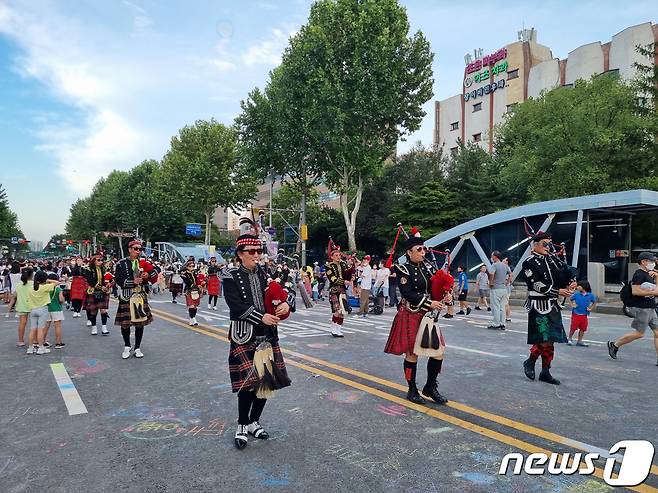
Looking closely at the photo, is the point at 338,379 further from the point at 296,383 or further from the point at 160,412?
the point at 160,412

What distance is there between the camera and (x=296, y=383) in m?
6.42

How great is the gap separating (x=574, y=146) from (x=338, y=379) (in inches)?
985

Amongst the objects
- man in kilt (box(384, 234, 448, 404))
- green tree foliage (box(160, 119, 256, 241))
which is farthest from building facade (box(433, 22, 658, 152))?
man in kilt (box(384, 234, 448, 404))

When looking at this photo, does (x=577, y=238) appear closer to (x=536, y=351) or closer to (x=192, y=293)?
(x=536, y=351)

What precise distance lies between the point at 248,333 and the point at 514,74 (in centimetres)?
5594

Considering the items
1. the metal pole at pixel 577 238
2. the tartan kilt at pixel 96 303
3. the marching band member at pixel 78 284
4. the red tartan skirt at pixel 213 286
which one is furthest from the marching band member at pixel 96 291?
the metal pole at pixel 577 238

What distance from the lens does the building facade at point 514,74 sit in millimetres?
43312

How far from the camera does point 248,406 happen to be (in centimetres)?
438

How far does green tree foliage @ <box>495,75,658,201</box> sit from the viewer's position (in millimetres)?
24922

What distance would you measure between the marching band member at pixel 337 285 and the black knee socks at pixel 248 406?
6087 millimetres

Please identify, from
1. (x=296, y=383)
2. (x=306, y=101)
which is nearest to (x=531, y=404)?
(x=296, y=383)

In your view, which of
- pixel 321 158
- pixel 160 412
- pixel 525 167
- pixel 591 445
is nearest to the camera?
pixel 591 445

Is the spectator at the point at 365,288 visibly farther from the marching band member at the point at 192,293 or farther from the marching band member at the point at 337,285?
the marching band member at the point at 192,293

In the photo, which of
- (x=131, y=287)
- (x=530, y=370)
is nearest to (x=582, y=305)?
(x=530, y=370)
